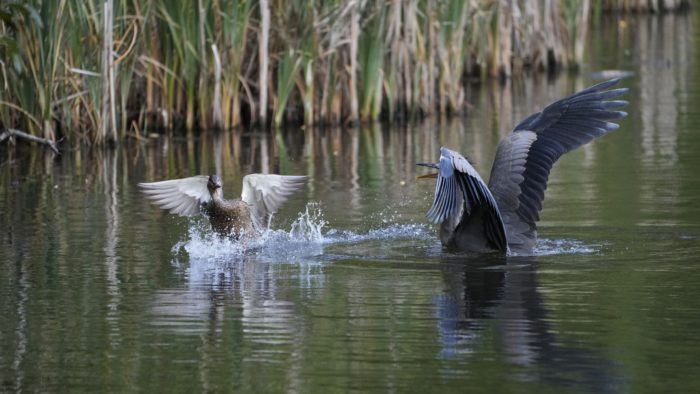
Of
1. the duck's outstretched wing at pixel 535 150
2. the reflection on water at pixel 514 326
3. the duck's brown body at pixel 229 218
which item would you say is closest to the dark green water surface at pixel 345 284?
the reflection on water at pixel 514 326

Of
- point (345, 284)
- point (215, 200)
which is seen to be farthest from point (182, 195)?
point (345, 284)

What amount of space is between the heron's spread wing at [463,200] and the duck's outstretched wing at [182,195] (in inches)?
70.4

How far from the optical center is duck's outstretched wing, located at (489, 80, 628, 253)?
29.3 feet

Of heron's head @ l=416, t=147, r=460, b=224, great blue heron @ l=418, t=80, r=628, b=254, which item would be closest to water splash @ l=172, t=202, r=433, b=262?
great blue heron @ l=418, t=80, r=628, b=254

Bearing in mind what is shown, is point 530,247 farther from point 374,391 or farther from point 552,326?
point 374,391

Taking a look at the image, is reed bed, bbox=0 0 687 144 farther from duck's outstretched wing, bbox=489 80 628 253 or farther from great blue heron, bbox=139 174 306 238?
duck's outstretched wing, bbox=489 80 628 253

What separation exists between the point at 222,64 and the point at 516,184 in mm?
6451

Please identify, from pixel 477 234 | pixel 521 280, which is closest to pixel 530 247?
pixel 477 234

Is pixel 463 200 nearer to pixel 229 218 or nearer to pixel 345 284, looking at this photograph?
pixel 345 284

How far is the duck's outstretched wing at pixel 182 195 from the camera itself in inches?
377

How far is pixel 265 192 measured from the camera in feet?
32.3

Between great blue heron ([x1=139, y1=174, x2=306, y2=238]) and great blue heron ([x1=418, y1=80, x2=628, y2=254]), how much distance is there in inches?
54.7

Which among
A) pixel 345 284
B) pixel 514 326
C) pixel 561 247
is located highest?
pixel 561 247

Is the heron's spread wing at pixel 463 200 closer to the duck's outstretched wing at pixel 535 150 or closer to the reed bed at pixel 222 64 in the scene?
the duck's outstretched wing at pixel 535 150
